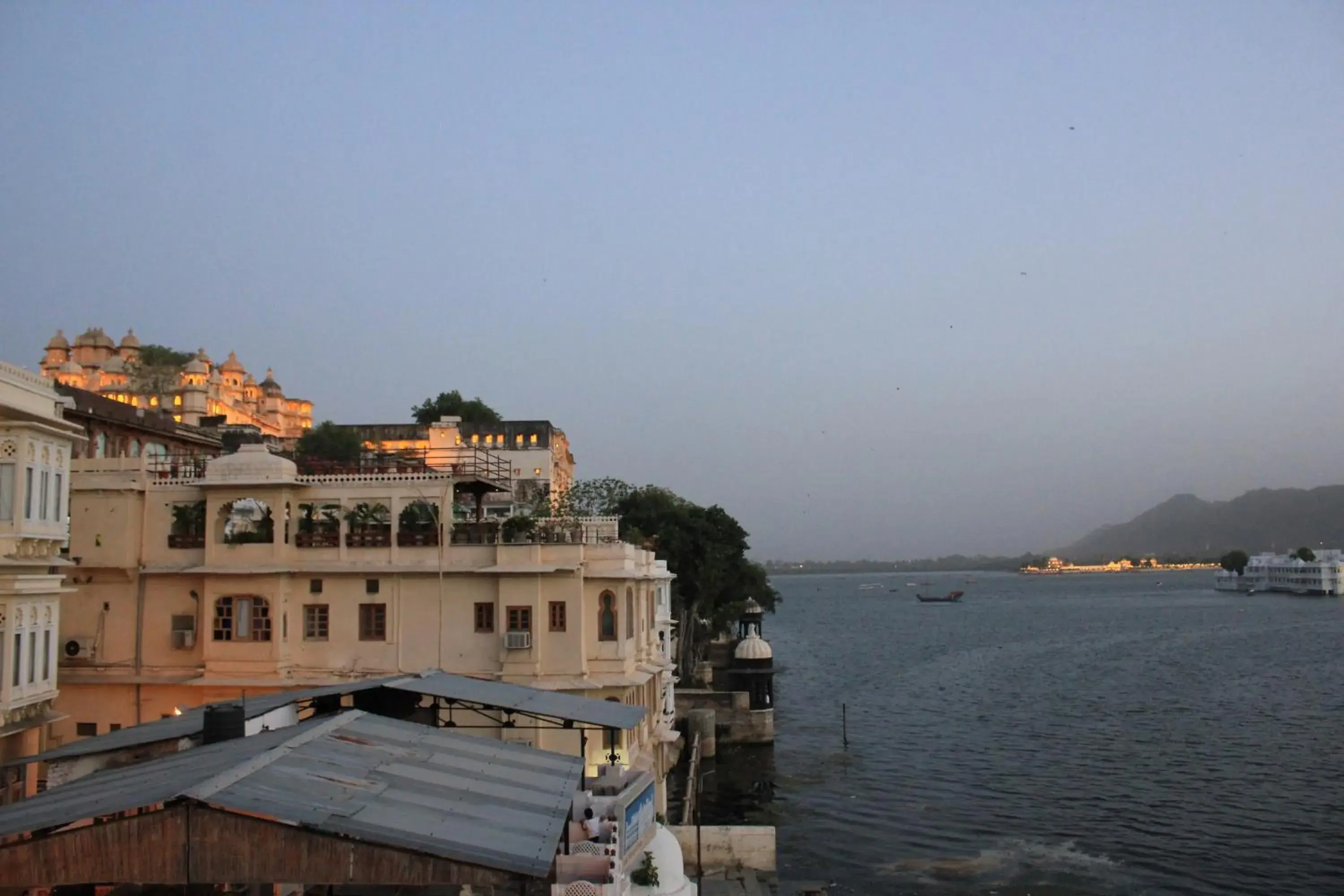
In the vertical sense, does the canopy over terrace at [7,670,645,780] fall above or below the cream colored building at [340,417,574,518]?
below

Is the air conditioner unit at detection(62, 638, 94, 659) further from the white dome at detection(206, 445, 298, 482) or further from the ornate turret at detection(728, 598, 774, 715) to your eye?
the ornate turret at detection(728, 598, 774, 715)

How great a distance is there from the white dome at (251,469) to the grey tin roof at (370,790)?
1558 cm

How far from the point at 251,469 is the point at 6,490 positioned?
9.04m

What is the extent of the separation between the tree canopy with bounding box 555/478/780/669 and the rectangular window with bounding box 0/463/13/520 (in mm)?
33603

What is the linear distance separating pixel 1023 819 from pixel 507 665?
22.7 m

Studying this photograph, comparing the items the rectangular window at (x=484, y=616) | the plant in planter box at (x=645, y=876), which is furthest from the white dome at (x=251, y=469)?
the plant in planter box at (x=645, y=876)

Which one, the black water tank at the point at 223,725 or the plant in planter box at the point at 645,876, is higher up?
the black water tank at the point at 223,725

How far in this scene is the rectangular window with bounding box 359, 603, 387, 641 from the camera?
2958 cm

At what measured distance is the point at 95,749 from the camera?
1541cm

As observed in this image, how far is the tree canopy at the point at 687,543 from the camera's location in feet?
197

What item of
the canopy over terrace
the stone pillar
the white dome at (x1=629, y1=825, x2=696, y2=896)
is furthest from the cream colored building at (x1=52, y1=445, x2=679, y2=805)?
the stone pillar

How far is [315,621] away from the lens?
2988 centimetres

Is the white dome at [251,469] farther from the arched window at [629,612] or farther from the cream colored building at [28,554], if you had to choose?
the arched window at [629,612]

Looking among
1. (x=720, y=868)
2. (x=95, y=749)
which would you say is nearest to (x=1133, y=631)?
(x=720, y=868)
